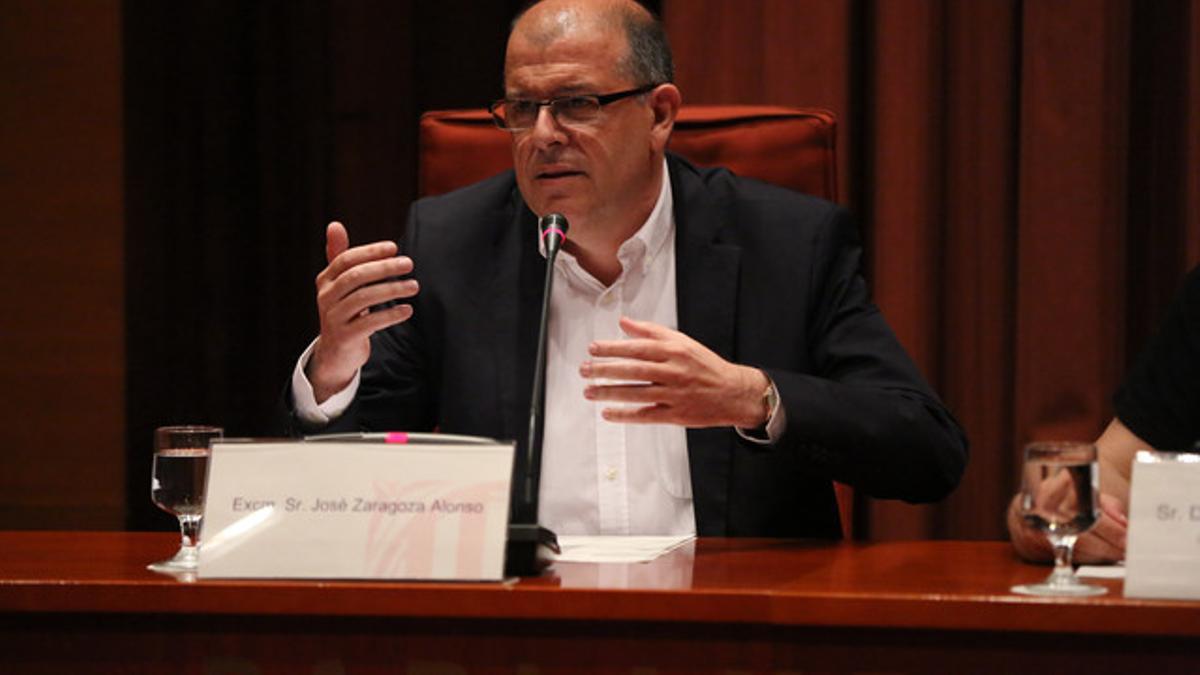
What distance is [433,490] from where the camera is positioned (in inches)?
52.9

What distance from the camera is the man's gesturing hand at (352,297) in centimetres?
172

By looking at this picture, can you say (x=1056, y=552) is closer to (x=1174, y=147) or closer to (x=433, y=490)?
(x=433, y=490)

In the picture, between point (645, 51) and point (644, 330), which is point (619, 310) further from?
point (644, 330)

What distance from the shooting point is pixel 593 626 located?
50.8 inches

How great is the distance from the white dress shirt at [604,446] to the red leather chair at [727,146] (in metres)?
0.24

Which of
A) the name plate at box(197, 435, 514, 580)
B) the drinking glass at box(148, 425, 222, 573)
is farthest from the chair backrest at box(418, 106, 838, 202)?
the name plate at box(197, 435, 514, 580)

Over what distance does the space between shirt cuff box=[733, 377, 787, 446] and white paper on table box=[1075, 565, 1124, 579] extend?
39cm

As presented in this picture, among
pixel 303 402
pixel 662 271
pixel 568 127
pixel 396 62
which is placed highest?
pixel 396 62

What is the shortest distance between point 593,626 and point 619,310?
949 mm

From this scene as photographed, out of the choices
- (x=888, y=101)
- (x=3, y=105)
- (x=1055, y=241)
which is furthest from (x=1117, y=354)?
(x=3, y=105)

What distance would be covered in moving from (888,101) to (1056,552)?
1520 mm

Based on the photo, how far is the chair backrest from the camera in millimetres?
2320

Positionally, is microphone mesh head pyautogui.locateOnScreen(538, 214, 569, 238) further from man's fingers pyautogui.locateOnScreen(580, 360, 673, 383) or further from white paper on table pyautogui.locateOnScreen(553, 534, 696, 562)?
white paper on table pyautogui.locateOnScreen(553, 534, 696, 562)

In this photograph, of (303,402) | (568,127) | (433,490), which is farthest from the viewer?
(568,127)
